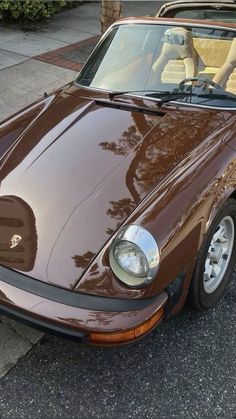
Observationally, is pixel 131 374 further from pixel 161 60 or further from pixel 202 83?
pixel 161 60

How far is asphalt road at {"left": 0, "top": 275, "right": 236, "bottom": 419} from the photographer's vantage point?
228 cm

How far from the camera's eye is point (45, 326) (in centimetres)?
212

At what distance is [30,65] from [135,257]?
493 cm

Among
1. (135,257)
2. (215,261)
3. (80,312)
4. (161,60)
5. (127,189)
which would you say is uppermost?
(161,60)

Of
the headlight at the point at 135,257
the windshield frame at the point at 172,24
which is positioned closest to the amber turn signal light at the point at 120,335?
the headlight at the point at 135,257

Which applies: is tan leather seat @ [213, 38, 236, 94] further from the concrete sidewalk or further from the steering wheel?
the concrete sidewalk

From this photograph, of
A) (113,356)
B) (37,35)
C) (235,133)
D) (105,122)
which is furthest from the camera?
(37,35)

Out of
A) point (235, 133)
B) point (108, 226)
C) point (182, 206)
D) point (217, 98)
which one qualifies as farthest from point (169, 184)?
point (217, 98)

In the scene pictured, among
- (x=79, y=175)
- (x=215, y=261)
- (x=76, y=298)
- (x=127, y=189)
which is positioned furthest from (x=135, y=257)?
(x=215, y=261)

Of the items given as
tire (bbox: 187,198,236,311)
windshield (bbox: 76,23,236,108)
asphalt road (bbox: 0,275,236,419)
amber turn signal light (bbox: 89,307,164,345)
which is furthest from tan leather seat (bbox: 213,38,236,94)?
amber turn signal light (bbox: 89,307,164,345)

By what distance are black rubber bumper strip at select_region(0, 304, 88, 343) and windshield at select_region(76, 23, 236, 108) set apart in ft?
5.51

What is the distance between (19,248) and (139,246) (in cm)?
61

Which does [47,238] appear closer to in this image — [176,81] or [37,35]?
[176,81]

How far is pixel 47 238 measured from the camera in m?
2.32
